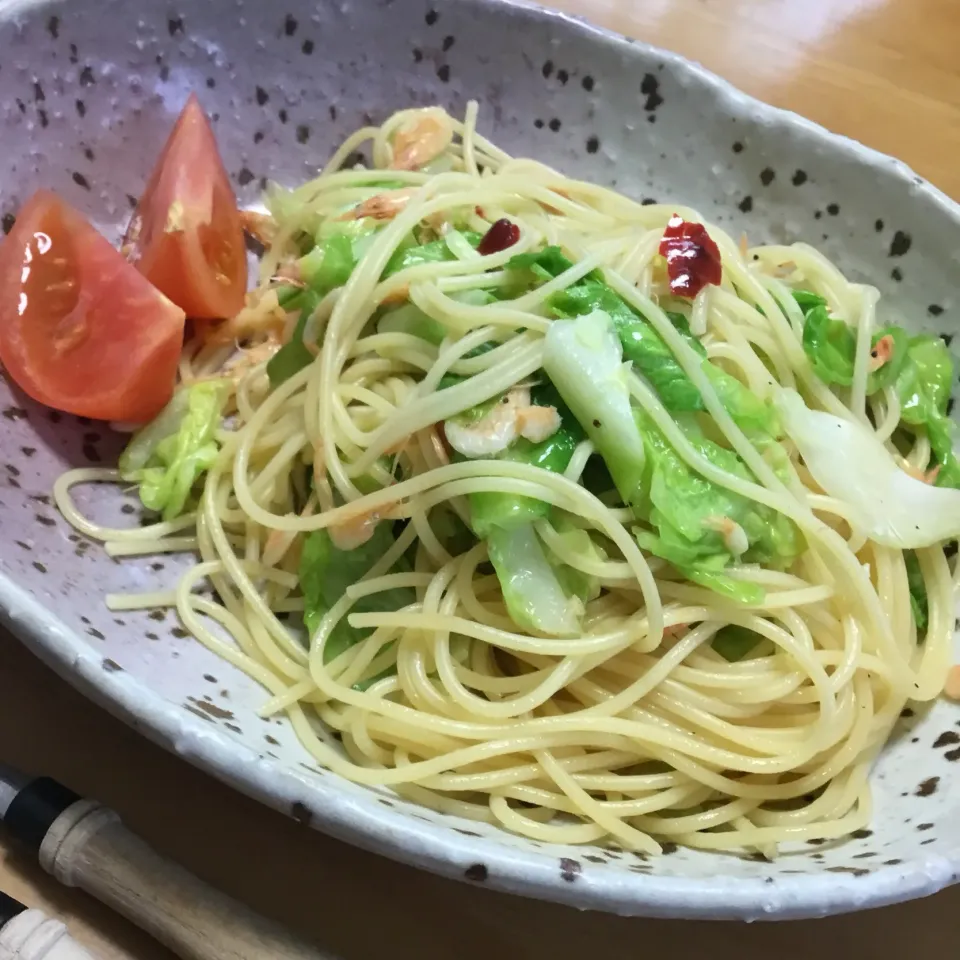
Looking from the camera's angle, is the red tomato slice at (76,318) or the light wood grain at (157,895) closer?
the light wood grain at (157,895)

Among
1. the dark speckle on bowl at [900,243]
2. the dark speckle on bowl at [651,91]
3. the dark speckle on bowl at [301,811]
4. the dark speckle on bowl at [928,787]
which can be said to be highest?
the dark speckle on bowl at [651,91]

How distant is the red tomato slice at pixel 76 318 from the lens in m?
1.50

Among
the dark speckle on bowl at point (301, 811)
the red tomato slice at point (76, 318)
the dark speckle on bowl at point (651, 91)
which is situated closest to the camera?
the dark speckle on bowl at point (301, 811)

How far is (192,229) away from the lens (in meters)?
1.70

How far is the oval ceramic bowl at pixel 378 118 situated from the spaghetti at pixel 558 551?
0.23 ft

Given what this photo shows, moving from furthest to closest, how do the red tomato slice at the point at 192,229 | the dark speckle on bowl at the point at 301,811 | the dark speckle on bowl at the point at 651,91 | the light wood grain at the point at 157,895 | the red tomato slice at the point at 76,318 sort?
1. the dark speckle on bowl at the point at 651,91
2. the red tomato slice at the point at 192,229
3. the red tomato slice at the point at 76,318
4. the light wood grain at the point at 157,895
5. the dark speckle on bowl at the point at 301,811

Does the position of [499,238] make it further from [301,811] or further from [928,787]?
[928,787]

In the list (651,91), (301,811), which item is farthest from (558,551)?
(651,91)

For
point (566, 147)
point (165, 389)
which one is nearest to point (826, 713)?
point (165, 389)

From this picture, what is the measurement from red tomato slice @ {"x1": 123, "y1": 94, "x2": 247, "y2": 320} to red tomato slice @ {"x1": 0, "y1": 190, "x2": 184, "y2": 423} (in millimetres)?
111

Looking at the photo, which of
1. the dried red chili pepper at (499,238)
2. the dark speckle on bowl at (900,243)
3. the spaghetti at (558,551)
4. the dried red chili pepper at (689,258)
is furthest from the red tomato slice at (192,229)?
the dark speckle on bowl at (900,243)

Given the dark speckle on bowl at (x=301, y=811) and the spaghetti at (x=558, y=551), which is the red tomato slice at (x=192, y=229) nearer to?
the spaghetti at (x=558, y=551)

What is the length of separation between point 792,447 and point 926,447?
0.32 meters

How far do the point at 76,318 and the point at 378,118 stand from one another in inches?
35.0
